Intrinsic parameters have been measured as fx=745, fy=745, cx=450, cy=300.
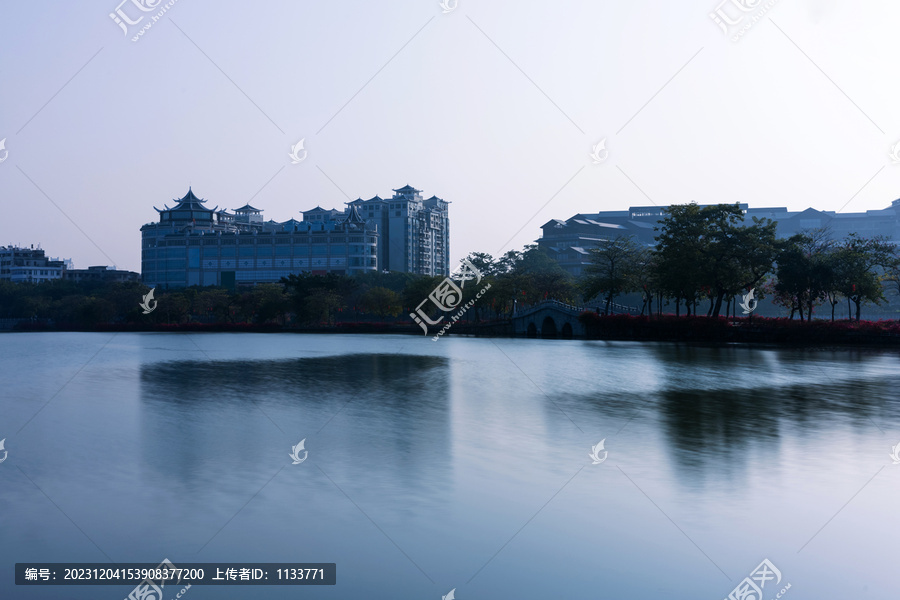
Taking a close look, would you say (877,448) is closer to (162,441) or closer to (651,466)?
(651,466)

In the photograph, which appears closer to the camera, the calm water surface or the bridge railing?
the calm water surface

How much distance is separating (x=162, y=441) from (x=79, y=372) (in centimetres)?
1974

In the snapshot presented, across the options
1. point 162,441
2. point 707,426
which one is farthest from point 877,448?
point 162,441

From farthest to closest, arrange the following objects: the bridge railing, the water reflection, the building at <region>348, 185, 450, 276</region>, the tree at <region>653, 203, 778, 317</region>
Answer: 1. the building at <region>348, 185, 450, 276</region>
2. the bridge railing
3. the tree at <region>653, 203, 778, 317</region>
4. the water reflection

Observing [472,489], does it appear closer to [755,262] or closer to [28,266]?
[755,262]

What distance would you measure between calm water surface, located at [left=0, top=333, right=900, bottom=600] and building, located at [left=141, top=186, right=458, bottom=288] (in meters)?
95.6

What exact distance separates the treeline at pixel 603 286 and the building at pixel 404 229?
36194 mm

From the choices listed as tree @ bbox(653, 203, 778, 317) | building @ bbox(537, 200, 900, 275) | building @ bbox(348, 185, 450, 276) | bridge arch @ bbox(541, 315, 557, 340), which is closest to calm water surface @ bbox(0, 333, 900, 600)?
tree @ bbox(653, 203, 778, 317)

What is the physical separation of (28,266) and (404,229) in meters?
68.7

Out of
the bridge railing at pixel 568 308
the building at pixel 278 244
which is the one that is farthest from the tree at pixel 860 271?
the building at pixel 278 244

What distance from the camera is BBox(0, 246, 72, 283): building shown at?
442ft

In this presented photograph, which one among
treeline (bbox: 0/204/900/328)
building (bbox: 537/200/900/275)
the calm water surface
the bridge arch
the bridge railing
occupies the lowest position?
the calm water surface

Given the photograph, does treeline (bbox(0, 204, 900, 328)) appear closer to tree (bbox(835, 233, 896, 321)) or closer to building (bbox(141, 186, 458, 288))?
tree (bbox(835, 233, 896, 321))

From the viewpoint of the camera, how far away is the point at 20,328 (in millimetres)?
93375
